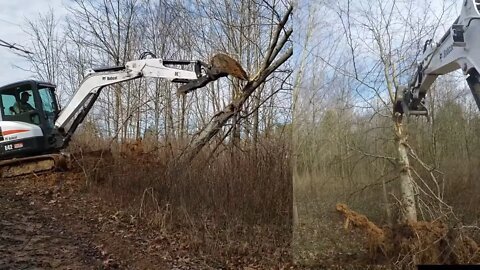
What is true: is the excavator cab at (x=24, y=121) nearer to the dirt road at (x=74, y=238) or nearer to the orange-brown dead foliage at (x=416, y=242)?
the dirt road at (x=74, y=238)

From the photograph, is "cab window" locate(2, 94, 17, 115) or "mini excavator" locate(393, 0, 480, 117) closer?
"mini excavator" locate(393, 0, 480, 117)

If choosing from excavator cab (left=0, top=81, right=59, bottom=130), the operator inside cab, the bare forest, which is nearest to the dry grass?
the bare forest

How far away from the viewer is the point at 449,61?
9.34 ft

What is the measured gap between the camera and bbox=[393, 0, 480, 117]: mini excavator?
2646 mm

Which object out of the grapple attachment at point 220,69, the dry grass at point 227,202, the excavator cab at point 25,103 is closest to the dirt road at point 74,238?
the dry grass at point 227,202

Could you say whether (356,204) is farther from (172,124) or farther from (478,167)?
(172,124)

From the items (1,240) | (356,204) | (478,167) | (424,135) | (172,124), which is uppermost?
(172,124)

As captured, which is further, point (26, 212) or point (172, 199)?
point (26, 212)

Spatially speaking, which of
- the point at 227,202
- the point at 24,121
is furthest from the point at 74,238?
the point at 24,121

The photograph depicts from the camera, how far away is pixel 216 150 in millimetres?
6852

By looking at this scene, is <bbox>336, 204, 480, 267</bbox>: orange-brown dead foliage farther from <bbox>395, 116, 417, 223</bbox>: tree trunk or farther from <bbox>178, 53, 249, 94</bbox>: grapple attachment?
<bbox>178, 53, 249, 94</bbox>: grapple attachment

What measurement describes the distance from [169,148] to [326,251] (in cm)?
513

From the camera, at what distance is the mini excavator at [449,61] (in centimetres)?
265

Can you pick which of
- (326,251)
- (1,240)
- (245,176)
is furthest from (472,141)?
(1,240)
